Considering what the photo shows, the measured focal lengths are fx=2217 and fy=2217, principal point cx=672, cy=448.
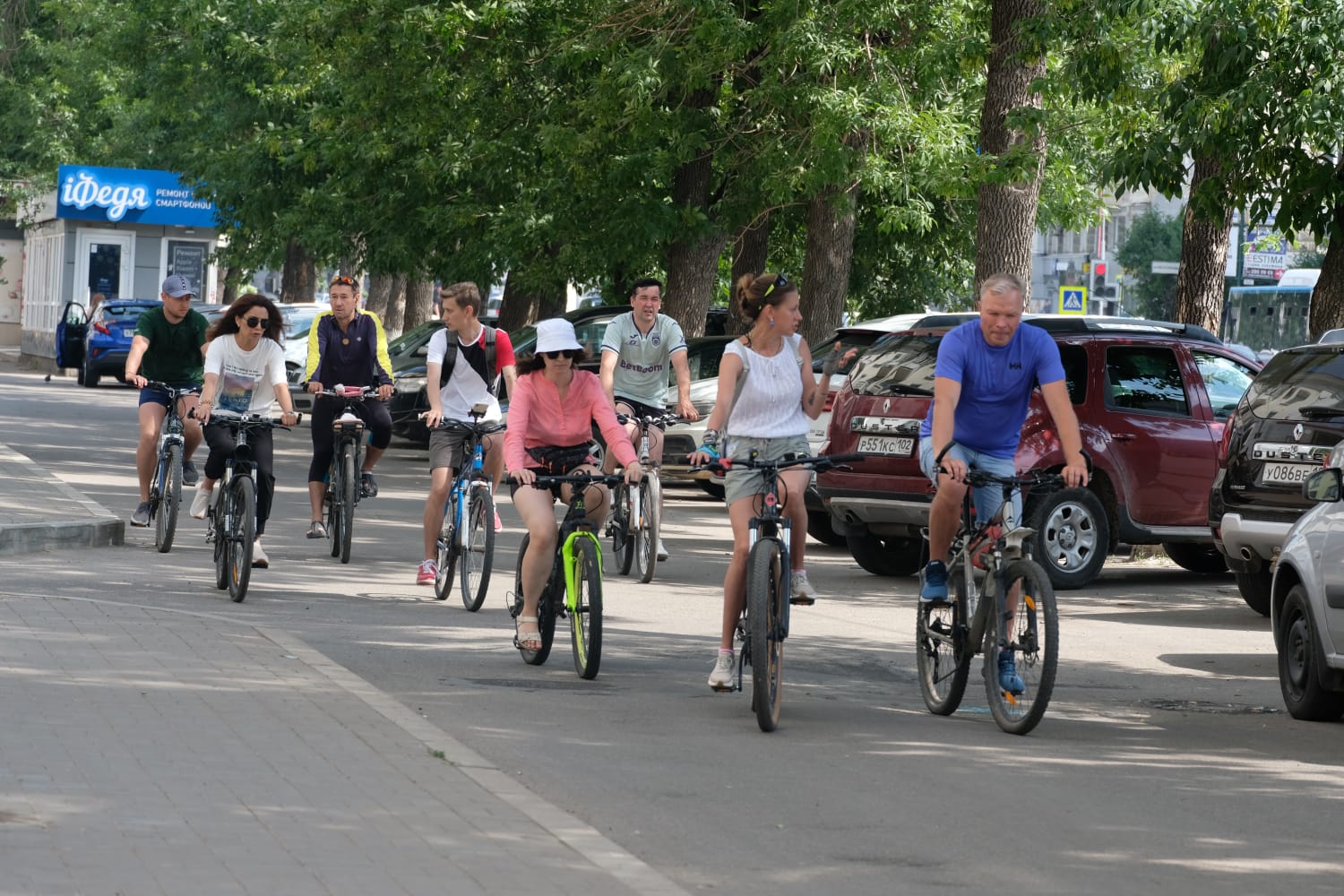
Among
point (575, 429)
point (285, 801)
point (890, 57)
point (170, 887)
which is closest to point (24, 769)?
point (285, 801)

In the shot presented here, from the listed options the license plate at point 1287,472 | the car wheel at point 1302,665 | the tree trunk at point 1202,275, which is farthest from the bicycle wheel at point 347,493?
the tree trunk at point 1202,275

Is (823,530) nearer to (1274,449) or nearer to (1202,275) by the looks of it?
(1274,449)

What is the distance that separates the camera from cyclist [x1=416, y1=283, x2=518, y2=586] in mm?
12820

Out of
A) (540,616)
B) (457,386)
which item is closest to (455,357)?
(457,386)

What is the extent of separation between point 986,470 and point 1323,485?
141 cm

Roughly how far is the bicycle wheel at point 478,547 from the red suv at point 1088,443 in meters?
2.88

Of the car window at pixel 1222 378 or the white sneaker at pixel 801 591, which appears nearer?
the white sneaker at pixel 801 591

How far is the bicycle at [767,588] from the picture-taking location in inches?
327

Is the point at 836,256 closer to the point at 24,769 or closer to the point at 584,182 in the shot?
the point at 584,182

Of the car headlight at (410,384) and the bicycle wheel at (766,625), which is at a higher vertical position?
the car headlight at (410,384)

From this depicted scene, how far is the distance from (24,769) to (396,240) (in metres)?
26.3

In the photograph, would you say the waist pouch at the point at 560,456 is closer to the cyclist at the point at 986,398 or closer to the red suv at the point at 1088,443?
the cyclist at the point at 986,398

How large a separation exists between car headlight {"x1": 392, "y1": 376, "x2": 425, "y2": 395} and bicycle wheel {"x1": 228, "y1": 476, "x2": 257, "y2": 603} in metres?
13.1

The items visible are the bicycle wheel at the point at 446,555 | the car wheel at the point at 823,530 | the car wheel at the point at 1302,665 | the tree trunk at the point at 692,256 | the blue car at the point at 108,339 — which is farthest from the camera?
the blue car at the point at 108,339
